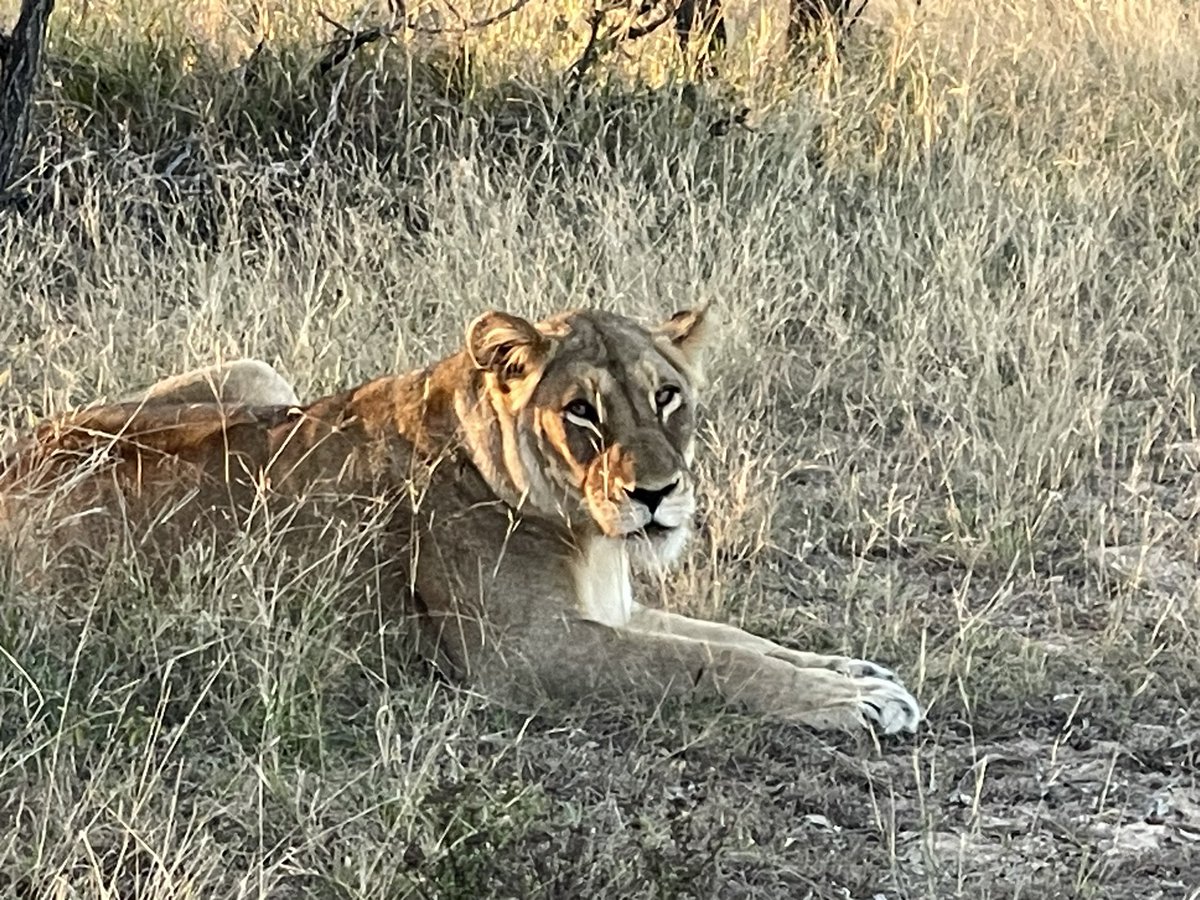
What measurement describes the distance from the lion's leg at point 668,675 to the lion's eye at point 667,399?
45 cm

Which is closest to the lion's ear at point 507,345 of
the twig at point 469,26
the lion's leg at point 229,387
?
the lion's leg at point 229,387

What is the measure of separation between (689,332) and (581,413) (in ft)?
1.33

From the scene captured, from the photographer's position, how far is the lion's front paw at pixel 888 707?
3.66 meters

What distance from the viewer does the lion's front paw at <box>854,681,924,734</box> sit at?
12.0 ft

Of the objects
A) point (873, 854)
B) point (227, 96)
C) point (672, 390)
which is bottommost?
point (873, 854)

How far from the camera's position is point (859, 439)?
17.4 ft

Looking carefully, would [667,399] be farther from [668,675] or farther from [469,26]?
[469,26]

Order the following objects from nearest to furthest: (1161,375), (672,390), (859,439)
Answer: (672,390) < (859,439) < (1161,375)

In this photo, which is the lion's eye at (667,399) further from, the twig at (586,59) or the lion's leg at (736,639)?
the twig at (586,59)

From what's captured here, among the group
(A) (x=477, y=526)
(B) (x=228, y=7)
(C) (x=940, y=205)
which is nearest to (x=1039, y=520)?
(A) (x=477, y=526)

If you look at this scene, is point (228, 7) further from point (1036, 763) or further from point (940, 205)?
point (1036, 763)

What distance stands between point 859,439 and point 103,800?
2.82 metres

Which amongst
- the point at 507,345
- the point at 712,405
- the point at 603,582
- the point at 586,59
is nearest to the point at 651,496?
the point at 603,582

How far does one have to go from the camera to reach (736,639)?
4016 millimetres
